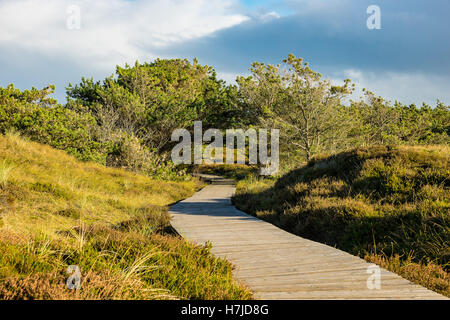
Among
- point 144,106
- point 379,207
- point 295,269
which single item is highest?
point 144,106

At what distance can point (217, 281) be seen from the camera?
315cm

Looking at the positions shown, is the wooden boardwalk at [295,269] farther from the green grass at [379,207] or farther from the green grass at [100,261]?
the green grass at [379,207]

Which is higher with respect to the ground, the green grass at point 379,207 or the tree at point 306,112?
the tree at point 306,112

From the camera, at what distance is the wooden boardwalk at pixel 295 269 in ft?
9.80

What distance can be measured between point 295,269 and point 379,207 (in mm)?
4072

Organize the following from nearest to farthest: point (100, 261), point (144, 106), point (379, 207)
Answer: point (100, 261) → point (379, 207) → point (144, 106)

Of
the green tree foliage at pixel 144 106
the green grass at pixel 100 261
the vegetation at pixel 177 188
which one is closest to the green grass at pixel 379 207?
the vegetation at pixel 177 188

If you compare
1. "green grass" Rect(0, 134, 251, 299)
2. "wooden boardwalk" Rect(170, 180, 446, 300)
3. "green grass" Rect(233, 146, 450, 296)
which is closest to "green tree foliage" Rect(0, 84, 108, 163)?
"green grass" Rect(0, 134, 251, 299)

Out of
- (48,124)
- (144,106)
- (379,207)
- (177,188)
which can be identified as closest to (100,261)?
(379,207)

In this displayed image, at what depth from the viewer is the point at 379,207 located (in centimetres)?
693

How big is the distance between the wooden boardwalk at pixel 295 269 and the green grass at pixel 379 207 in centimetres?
84

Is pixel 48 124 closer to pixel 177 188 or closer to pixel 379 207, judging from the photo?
pixel 177 188

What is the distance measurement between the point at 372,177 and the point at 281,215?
8.65 ft
